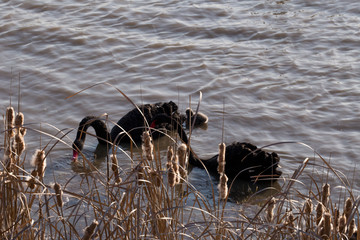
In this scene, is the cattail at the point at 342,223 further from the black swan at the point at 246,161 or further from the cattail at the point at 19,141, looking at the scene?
the black swan at the point at 246,161

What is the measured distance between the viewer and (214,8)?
37.4 ft

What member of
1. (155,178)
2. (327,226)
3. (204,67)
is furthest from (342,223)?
(204,67)

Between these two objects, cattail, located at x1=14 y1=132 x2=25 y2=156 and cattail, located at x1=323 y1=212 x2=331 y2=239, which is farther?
cattail, located at x1=14 y1=132 x2=25 y2=156

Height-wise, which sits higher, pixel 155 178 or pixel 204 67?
Answer: pixel 155 178

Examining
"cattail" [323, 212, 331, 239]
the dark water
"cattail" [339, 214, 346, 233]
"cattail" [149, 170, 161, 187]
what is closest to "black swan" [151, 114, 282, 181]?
the dark water

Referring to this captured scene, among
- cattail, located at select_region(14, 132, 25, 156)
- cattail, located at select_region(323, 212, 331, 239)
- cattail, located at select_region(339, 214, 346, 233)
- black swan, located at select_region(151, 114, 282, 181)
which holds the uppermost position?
cattail, located at select_region(14, 132, 25, 156)

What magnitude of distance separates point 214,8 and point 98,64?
9.96ft

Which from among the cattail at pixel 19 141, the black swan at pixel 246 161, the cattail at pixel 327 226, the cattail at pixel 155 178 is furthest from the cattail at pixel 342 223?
the black swan at pixel 246 161

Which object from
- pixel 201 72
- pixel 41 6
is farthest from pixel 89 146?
pixel 41 6

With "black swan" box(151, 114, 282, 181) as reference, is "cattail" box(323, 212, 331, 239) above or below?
above

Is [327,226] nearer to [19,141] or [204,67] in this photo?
[19,141]

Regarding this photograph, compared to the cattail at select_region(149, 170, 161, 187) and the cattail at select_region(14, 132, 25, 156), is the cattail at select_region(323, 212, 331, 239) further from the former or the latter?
the cattail at select_region(14, 132, 25, 156)

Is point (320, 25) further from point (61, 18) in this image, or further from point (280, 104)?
point (61, 18)

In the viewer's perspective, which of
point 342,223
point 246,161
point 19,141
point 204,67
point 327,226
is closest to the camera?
point 327,226
